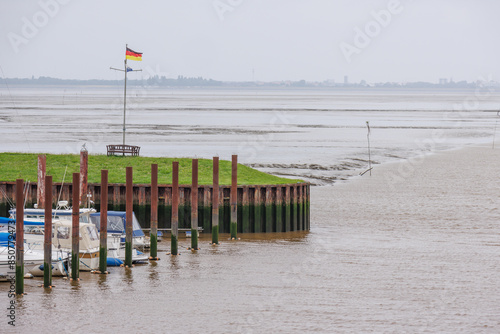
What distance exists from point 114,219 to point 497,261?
46.6 feet

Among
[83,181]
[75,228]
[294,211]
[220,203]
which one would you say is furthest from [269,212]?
[75,228]

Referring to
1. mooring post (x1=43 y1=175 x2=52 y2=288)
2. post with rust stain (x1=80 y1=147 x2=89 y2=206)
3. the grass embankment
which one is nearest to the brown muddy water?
mooring post (x1=43 y1=175 x2=52 y2=288)

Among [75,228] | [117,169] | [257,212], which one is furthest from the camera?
[117,169]

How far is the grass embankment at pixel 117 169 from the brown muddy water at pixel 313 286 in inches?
161

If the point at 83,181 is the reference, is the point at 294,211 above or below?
below

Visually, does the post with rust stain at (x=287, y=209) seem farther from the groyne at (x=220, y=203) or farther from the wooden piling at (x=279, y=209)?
the wooden piling at (x=279, y=209)

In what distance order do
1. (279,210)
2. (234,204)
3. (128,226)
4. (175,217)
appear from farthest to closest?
1. (279,210)
2. (234,204)
3. (175,217)
4. (128,226)

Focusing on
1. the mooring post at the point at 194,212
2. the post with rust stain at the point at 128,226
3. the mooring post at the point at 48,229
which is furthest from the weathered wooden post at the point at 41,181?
the mooring post at the point at 48,229

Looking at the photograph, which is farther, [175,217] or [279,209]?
[279,209]

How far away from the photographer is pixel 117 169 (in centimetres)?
4225

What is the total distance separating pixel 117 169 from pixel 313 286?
53.1 feet

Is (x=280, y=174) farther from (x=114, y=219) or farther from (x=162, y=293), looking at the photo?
(x=162, y=293)

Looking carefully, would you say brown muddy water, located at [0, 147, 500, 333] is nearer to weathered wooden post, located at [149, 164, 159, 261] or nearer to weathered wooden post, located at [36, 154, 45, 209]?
weathered wooden post, located at [149, 164, 159, 261]

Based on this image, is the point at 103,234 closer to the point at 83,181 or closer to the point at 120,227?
the point at 120,227
